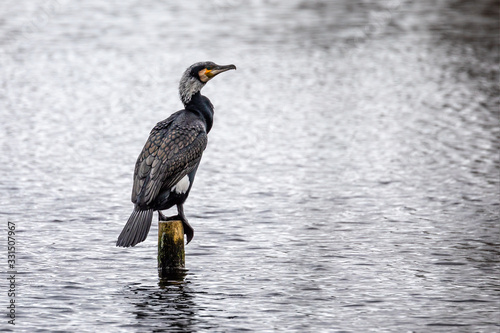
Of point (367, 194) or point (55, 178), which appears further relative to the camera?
point (55, 178)

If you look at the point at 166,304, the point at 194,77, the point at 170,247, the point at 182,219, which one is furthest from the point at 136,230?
the point at 194,77

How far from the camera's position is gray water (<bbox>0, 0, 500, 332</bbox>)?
991 centimetres

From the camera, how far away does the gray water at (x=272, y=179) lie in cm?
991

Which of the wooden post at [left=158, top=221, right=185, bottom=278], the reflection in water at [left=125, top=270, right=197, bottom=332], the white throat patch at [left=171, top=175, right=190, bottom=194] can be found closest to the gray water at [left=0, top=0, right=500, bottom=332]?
the reflection in water at [left=125, top=270, right=197, bottom=332]

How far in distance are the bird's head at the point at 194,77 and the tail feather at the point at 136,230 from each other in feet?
5.32

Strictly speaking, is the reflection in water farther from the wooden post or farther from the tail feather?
the tail feather

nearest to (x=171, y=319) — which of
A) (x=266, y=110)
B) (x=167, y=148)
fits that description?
(x=167, y=148)

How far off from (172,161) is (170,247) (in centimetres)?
96

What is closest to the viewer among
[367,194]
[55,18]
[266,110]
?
[367,194]

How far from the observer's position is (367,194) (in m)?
15.2

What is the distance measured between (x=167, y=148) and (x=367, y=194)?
208 inches

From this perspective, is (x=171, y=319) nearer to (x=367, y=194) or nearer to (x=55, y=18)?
(x=367, y=194)

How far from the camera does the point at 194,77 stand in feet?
36.7

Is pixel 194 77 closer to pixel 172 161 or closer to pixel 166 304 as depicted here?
pixel 172 161
